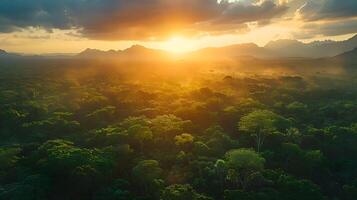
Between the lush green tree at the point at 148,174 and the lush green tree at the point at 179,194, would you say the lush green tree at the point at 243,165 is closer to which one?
the lush green tree at the point at 179,194

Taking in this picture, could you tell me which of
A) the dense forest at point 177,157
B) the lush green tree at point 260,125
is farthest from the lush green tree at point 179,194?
the lush green tree at point 260,125

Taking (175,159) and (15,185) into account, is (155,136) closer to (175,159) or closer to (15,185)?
(175,159)

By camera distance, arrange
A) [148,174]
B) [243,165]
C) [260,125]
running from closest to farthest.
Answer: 1. [148,174]
2. [243,165]
3. [260,125]

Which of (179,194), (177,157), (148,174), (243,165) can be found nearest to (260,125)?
(177,157)

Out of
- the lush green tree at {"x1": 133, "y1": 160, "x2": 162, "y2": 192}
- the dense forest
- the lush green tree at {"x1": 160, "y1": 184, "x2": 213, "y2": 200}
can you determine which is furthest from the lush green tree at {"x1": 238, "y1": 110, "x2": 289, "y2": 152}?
the lush green tree at {"x1": 160, "y1": 184, "x2": 213, "y2": 200}

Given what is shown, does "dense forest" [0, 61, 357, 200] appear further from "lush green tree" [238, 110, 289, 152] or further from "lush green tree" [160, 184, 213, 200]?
"lush green tree" [238, 110, 289, 152]

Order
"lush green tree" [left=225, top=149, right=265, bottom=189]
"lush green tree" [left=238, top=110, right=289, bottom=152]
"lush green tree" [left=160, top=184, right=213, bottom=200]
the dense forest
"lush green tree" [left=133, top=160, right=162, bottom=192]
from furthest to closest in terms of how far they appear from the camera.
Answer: "lush green tree" [left=238, top=110, right=289, bottom=152] → "lush green tree" [left=225, top=149, right=265, bottom=189] → "lush green tree" [left=133, top=160, right=162, bottom=192] → the dense forest → "lush green tree" [left=160, top=184, right=213, bottom=200]

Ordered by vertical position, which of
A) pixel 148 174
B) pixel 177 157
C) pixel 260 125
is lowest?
pixel 177 157

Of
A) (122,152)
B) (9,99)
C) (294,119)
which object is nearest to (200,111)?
(294,119)

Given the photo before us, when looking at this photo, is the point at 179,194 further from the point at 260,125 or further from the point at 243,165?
the point at 260,125

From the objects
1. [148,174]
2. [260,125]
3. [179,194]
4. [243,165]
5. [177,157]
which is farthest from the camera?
[260,125]

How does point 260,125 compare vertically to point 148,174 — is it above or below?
above

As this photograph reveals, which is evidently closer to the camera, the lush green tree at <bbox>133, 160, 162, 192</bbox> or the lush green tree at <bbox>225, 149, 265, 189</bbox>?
the lush green tree at <bbox>133, 160, 162, 192</bbox>
